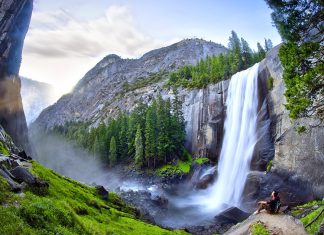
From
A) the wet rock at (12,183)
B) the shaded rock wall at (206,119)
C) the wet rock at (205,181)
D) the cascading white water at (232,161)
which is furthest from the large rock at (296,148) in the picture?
the wet rock at (12,183)

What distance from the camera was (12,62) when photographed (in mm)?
86438

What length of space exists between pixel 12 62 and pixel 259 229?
268ft

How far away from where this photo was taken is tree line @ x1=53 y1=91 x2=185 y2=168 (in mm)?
94750

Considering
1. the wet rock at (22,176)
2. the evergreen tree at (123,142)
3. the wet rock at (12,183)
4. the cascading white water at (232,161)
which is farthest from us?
the evergreen tree at (123,142)

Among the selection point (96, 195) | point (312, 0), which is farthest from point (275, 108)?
point (312, 0)

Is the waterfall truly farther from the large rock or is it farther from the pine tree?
the pine tree

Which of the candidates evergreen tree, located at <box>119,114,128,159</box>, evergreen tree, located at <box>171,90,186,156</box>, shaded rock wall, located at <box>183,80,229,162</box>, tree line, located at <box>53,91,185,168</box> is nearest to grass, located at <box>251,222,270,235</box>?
shaded rock wall, located at <box>183,80,229,162</box>

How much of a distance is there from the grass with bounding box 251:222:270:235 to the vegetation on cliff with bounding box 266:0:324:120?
7.20m

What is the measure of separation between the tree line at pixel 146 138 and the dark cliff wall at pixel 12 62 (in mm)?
24866

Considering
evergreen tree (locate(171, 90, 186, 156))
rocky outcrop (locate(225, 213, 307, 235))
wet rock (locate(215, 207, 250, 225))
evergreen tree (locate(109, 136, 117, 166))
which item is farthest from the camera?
evergreen tree (locate(109, 136, 117, 166))

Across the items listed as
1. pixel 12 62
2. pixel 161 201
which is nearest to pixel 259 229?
pixel 161 201

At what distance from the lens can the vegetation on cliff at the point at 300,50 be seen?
21.5m

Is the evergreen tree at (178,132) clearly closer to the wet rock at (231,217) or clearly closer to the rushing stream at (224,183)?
the rushing stream at (224,183)

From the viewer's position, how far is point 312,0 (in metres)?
21.2
